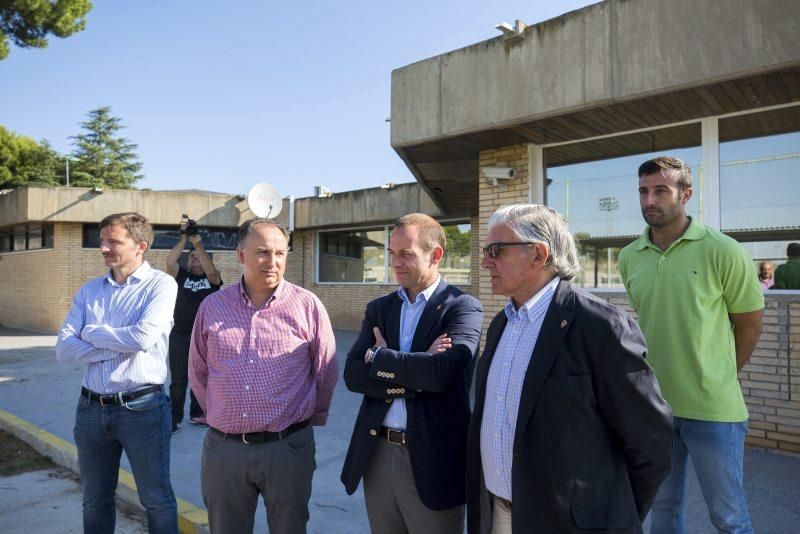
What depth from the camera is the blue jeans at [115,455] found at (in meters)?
2.84

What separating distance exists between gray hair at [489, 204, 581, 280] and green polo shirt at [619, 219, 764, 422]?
3.03 ft

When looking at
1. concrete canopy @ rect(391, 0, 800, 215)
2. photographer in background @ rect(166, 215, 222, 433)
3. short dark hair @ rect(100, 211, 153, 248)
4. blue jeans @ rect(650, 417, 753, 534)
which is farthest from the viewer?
photographer in background @ rect(166, 215, 222, 433)

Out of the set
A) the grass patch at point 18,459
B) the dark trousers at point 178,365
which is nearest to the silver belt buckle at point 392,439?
the dark trousers at point 178,365

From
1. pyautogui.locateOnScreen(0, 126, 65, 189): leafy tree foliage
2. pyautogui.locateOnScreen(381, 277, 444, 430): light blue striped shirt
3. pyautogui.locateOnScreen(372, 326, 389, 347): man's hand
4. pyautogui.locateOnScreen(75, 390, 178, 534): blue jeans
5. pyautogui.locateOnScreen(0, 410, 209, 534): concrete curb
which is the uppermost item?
pyautogui.locateOnScreen(0, 126, 65, 189): leafy tree foliage

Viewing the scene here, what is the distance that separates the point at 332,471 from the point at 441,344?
2799 millimetres

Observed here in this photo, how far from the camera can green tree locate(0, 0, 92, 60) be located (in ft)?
35.6

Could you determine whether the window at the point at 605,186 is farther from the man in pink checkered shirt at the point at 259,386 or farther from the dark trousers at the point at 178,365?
the dark trousers at the point at 178,365

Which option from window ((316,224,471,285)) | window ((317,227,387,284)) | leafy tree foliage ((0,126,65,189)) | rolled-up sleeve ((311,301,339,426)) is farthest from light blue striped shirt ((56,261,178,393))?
leafy tree foliage ((0,126,65,189))

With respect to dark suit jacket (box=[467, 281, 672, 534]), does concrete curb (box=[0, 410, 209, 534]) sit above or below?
below

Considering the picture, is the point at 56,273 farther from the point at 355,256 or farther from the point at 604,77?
the point at 604,77

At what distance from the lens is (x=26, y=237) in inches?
718

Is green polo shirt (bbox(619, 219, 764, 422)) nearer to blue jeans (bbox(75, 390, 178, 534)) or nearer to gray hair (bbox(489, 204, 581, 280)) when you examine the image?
gray hair (bbox(489, 204, 581, 280))

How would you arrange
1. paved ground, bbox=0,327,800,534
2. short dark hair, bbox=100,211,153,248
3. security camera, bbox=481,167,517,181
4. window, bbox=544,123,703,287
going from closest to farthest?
short dark hair, bbox=100,211,153,248, paved ground, bbox=0,327,800,534, window, bbox=544,123,703,287, security camera, bbox=481,167,517,181

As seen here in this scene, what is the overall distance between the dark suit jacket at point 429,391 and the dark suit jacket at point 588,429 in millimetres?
464
